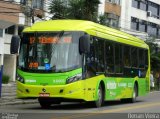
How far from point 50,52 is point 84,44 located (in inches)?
51.8

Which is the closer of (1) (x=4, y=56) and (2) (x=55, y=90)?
(2) (x=55, y=90)

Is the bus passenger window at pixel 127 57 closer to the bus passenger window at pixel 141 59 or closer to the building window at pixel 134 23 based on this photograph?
the bus passenger window at pixel 141 59

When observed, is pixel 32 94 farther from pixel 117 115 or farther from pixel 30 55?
pixel 117 115

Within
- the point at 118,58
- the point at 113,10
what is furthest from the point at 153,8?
the point at 118,58

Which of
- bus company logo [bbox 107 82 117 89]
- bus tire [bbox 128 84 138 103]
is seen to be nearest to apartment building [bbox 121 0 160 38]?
bus tire [bbox 128 84 138 103]

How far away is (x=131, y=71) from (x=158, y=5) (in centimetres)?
5146

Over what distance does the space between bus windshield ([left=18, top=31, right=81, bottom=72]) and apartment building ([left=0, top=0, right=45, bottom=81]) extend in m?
19.0

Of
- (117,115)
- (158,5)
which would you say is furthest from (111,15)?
(117,115)

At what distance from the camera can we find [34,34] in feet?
67.7

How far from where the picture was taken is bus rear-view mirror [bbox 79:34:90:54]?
65.6 feet

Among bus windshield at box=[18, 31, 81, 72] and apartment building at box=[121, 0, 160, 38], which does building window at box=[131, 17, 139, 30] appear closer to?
apartment building at box=[121, 0, 160, 38]

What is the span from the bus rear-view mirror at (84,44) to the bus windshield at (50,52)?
23 centimetres

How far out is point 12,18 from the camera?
43.2 meters

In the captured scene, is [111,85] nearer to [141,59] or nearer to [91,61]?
[91,61]
